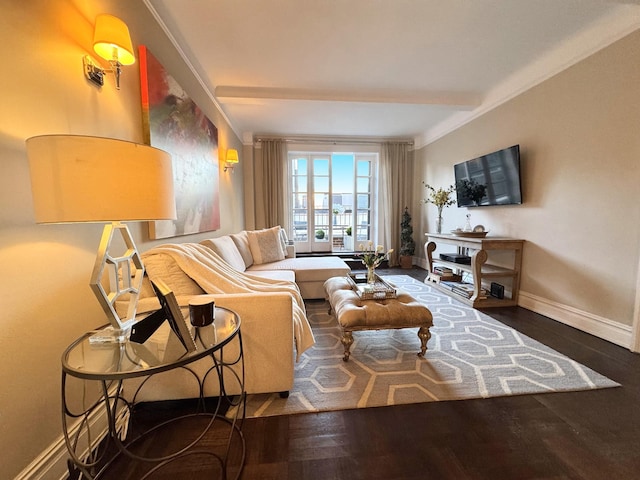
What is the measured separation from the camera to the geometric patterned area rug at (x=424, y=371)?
1.50 meters

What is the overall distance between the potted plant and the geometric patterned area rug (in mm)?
2884

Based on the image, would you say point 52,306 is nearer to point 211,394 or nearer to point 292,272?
point 211,394

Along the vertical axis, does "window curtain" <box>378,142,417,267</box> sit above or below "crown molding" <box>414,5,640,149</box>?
below

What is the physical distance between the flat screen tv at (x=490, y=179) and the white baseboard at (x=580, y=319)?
112 centimetres

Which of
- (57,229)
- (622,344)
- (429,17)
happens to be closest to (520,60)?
(429,17)

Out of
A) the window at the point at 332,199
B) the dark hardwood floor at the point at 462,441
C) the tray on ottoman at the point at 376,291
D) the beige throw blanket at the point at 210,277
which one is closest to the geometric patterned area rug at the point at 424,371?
the dark hardwood floor at the point at 462,441

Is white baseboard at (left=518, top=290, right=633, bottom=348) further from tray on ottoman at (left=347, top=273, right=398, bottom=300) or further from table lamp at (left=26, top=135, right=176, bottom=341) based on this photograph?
table lamp at (left=26, top=135, right=176, bottom=341)

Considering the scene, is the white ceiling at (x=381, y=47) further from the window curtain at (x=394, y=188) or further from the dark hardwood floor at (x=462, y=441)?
the dark hardwood floor at (x=462, y=441)

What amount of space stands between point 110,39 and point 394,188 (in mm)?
4944

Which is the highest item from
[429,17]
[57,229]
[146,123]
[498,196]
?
[429,17]

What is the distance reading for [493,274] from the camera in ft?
9.65

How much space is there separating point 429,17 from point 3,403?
332 cm

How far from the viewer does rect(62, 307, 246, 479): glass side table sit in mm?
819

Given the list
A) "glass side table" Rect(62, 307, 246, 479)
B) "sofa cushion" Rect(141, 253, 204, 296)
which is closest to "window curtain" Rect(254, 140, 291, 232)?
"sofa cushion" Rect(141, 253, 204, 296)
